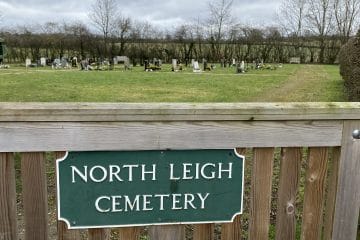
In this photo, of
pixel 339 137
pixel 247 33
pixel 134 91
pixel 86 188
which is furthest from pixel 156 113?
pixel 247 33

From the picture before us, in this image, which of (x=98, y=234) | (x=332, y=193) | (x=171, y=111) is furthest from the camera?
(x=332, y=193)

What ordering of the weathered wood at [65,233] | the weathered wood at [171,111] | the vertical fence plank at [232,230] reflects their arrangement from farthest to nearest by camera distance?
the vertical fence plank at [232,230] < the weathered wood at [65,233] < the weathered wood at [171,111]

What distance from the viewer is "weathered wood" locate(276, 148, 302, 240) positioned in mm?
1733

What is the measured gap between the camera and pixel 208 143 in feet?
5.39

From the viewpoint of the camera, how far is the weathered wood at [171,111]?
1.53 meters

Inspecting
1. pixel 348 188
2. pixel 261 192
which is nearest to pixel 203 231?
pixel 261 192

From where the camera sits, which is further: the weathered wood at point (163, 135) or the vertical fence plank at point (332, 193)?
the vertical fence plank at point (332, 193)

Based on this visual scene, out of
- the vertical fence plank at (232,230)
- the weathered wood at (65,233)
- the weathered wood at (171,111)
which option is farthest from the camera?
the vertical fence plank at (232,230)

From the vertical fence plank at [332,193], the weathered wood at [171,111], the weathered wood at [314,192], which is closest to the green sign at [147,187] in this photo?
the weathered wood at [171,111]

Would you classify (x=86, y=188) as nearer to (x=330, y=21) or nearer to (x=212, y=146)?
(x=212, y=146)

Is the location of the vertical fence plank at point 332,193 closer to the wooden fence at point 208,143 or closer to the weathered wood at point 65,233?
the wooden fence at point 208,143

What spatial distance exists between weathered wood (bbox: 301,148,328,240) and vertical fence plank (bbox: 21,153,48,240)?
3.69 feet

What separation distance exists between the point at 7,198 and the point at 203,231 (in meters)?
0.83

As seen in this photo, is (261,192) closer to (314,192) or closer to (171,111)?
(314,192)
